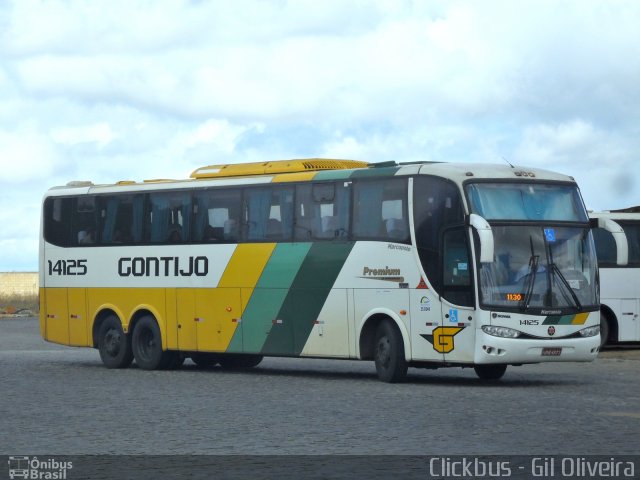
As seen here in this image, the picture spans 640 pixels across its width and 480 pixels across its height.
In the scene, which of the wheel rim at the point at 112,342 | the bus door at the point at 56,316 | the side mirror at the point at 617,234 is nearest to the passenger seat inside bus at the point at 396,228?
the side mirror at the point at 617,234

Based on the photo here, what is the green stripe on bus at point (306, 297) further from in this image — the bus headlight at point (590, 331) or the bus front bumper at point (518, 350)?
the bus headlight at point (590, 331)

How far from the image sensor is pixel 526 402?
720 inches

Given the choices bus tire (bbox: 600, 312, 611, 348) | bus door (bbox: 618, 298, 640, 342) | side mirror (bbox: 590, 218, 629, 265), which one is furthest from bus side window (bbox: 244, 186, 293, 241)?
bus door (bbox: 618, 298, 640, 342)

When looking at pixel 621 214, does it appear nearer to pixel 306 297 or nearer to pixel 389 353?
pixel 306 297

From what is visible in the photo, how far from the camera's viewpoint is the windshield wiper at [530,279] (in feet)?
69.3

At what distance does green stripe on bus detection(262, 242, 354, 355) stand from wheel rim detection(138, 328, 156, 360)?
10.8ft

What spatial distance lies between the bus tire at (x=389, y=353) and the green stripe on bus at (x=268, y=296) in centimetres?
218

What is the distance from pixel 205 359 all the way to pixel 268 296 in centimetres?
398

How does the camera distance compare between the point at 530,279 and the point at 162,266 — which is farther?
the point at 162,266

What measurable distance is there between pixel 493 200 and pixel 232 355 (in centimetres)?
768

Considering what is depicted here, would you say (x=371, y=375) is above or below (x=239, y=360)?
below

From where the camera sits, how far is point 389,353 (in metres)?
22.4

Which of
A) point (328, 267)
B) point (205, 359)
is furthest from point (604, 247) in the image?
point (328, 267)

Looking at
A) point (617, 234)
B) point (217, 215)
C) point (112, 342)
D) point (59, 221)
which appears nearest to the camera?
point (617, 234)
